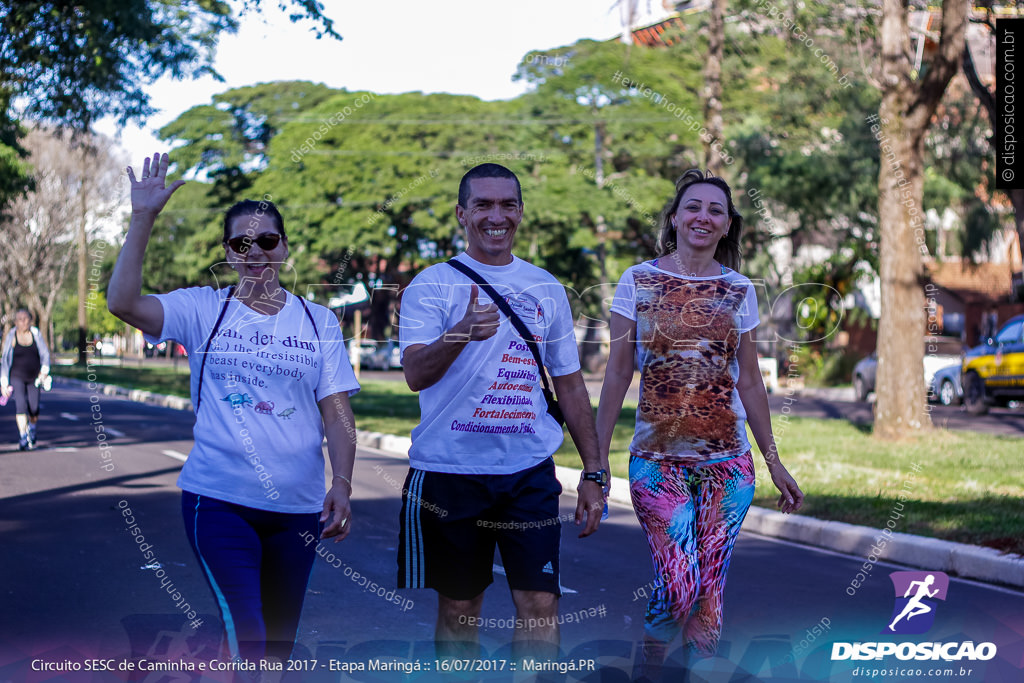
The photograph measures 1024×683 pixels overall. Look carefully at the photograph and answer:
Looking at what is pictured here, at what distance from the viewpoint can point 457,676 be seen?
3686 mm

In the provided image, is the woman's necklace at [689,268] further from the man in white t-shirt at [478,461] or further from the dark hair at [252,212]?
the dark hair at [252,212]

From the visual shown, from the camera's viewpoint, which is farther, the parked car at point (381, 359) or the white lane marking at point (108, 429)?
the parked car at point (381, 359)

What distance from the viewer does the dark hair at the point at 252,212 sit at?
3.62m

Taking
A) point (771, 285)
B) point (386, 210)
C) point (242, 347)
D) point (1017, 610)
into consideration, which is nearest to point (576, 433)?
point (242, 347)

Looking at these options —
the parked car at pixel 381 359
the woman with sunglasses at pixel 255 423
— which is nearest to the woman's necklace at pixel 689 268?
the woman with sunglasses at pixel 255 423

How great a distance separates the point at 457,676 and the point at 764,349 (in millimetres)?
40436

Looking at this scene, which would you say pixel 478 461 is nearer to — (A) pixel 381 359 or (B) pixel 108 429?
(B) pixel 108 429

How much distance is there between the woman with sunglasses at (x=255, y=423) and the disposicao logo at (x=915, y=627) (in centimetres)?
277

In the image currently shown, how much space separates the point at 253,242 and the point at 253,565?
3.42 feet

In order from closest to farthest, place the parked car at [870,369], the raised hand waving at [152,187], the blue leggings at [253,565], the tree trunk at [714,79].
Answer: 1. the raised hand waving at [152,187]
2. the blue leggings at [253,565]
3. the tree trunk at [714,79]
4. the parked car at [870,369]

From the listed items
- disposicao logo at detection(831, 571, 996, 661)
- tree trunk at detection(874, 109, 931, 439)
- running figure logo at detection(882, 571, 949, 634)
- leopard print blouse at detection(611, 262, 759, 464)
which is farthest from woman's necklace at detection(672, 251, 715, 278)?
tree trunk at detection(874, 109, 931, 439)

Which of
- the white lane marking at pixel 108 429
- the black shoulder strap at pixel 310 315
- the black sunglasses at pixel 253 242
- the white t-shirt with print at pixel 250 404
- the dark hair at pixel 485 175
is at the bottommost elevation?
the white lane marking at pixel 108 429

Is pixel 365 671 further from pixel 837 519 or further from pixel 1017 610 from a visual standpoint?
pixel 837 519

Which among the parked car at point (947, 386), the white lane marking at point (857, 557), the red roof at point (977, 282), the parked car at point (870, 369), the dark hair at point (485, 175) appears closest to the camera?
the dark hair at point (485, 175)
